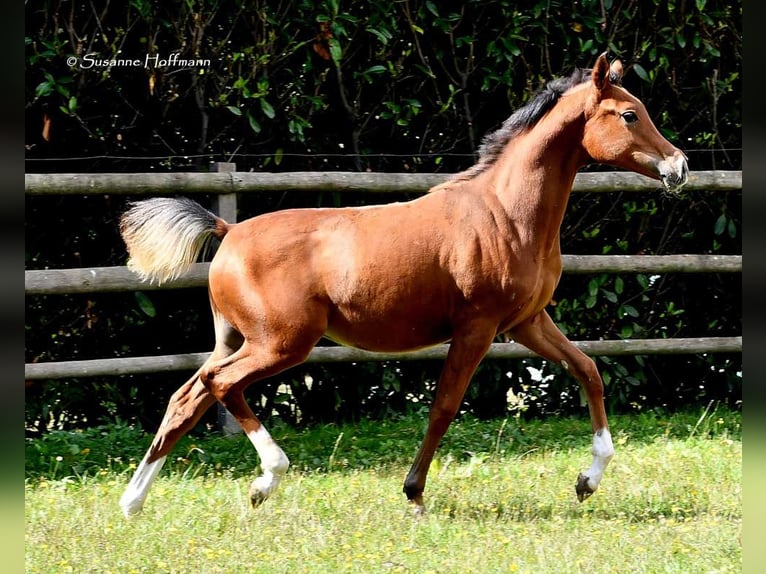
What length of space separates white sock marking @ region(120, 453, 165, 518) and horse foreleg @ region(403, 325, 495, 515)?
124cm

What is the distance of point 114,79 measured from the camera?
20.3 ft

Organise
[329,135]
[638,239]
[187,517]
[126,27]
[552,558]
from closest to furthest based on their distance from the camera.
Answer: [552,558] < [187,517] < [126,27] < [329,135] < [638,239]

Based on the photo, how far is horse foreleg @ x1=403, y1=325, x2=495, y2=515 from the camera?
4.74m

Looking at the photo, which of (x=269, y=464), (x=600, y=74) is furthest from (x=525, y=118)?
(x=269, y=464)

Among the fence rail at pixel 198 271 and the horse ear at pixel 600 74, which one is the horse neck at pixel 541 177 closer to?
the horse ear at pixel 600 74

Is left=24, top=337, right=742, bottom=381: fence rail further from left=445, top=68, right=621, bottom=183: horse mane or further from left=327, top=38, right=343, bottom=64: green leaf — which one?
left=327, top=38, right=343, bottom=64: green leaf

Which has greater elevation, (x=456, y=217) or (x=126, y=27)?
(x=126, y=27)

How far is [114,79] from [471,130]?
2.55m

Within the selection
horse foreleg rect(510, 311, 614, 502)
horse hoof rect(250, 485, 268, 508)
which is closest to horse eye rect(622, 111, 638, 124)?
horse foreleg rect(510, 311, 614, 502)

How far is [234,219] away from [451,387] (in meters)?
2.07

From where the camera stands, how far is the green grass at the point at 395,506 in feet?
→ 13.0

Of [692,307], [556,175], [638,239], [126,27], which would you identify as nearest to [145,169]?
[126,27]

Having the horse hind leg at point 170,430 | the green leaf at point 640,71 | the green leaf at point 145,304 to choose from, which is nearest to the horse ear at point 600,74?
the horse hind leg at point 170,430

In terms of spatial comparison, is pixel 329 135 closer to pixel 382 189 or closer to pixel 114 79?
pixel 382 189
